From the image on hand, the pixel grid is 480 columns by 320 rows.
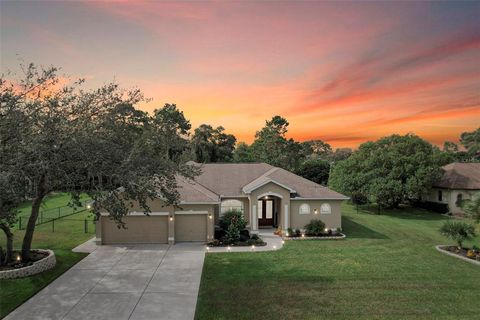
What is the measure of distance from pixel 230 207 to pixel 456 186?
2590cm

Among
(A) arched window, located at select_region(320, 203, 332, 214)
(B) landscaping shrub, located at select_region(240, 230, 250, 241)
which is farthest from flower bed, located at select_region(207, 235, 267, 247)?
(A) arched window, located at select_region(320, 203, 332, 214)

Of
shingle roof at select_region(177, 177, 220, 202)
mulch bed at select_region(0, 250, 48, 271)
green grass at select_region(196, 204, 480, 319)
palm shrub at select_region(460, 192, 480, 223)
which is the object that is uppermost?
shingle roof at select_region(177, 177, 220, 202)

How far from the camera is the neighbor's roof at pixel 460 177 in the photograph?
3441 centimetres

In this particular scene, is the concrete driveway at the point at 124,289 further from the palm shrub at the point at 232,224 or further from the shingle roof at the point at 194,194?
the shingle roof at the point at 194,194

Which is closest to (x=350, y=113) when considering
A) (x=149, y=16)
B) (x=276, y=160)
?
(x=149, y=16)

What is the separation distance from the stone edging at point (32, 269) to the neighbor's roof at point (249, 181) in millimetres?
9912

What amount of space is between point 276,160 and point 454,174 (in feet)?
84.3

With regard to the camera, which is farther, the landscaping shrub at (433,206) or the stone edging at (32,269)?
the landscaping shrub at (433,206)

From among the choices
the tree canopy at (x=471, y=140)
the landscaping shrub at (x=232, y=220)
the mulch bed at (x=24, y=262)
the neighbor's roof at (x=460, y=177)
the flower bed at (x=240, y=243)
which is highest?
the tree canopy at (x=471, y=140)

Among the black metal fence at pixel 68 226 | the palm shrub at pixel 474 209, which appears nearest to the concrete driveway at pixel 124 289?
the black metal fence at pixel 68 226

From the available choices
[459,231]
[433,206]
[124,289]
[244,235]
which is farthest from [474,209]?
[433,206]

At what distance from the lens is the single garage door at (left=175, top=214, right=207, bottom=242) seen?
21.0 m

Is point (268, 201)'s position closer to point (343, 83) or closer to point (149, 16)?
point (343, 83)

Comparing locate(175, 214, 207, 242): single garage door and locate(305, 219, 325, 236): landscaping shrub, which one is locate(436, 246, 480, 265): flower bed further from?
locate(175, 214, 207, 242): single garage door
